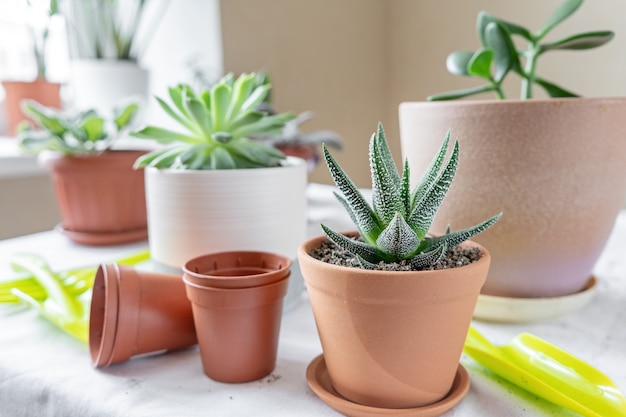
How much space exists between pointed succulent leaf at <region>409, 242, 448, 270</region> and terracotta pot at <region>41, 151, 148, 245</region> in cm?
55

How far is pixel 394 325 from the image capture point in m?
0.32

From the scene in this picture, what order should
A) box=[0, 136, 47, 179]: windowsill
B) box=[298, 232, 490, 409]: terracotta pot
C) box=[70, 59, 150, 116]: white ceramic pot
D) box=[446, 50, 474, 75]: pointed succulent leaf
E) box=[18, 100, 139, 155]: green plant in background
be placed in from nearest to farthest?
box=[298, 232, 490, 409]: terracotta pot
box=[446, 50, 474, 75]: pointed succulent leaf
box=[18, 100, 139, 155]: green plant in background
box=[0, 136, 47, 179]: windowsill
box=[70, 59, 150, 116]: white ceramic pot

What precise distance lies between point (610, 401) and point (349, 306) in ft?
0.59

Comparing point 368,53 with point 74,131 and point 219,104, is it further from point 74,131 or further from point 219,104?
point 219,104

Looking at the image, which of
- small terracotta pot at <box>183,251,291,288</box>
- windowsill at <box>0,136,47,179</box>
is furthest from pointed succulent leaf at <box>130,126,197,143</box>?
windowsill at <box>0,136,47,179</box>

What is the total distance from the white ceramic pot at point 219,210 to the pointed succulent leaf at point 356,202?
6.8 inches

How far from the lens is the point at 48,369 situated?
41 cm

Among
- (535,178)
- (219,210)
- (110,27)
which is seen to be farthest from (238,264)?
(110,27)

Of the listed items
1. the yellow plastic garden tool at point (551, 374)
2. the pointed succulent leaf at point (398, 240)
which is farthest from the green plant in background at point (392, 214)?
the yellow plastic garden tool at point (551, 374)

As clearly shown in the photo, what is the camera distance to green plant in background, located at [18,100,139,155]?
74 centimetres

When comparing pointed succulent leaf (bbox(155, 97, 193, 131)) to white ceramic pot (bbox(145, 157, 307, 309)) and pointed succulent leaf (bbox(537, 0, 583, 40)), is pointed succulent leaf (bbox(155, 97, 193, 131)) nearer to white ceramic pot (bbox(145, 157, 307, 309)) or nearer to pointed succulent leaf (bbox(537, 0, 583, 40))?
white ceramic pot (bbox(145, 157, 307, 309))

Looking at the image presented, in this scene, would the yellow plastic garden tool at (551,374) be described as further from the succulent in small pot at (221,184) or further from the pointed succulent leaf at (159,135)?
the pointed succulent leaf at (159,135)

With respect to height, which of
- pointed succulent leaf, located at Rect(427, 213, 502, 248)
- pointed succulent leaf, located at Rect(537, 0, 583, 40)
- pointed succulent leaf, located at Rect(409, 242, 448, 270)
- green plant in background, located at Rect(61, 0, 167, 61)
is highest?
green plant in background, located at Rect(61, 0, 167, 61)

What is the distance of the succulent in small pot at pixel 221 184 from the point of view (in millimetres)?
502
